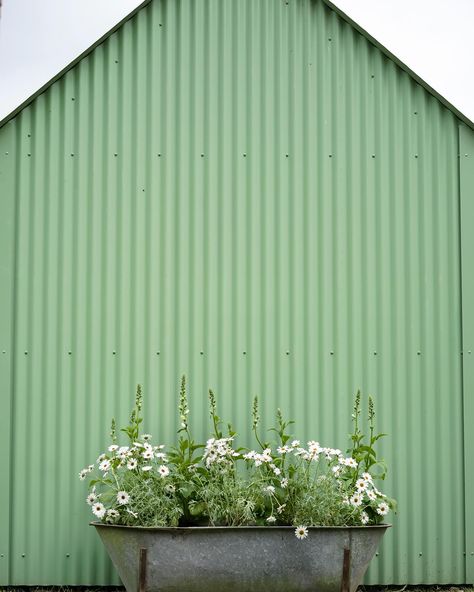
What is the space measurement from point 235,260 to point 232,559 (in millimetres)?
1652

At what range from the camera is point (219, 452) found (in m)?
5.18

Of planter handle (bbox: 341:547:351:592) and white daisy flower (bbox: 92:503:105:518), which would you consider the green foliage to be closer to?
white daisy flower (bbox: 92:503:105:518)

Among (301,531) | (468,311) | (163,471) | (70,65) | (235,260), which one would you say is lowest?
(301,531)

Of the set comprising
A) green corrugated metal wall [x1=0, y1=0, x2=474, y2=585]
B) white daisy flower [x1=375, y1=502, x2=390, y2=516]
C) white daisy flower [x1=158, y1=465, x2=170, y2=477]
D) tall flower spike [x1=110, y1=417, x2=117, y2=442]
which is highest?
green corrugated metal wall [x1=0, y1=0, x2=474, y2=585]

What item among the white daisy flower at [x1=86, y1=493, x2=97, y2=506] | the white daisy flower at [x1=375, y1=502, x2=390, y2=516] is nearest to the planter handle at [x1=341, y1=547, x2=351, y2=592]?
the white daisy flower at [x1=375, y1=502, x2=390, y2=516]

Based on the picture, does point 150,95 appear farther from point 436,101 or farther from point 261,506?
point 261,506

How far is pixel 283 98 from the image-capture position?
5.76 m

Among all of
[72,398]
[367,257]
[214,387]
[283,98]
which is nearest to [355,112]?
[283,98]

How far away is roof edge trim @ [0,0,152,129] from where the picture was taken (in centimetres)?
558

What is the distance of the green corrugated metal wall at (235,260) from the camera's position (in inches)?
217

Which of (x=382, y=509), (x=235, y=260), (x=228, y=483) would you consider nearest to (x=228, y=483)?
(x=228, y=483)

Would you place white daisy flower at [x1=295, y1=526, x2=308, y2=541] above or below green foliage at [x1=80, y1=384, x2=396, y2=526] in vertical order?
below

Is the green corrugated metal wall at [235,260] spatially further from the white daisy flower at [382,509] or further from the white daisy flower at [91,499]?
the white daisy flower at [382,509]

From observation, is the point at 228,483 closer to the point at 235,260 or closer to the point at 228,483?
the point at 228,483
